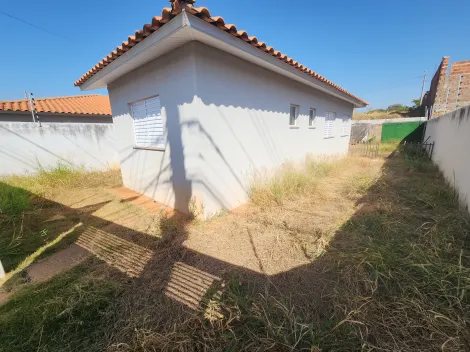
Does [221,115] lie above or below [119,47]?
below

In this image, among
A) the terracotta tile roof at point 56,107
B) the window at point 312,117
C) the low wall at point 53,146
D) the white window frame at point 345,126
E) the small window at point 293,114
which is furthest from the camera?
the white window frame at point 345,126

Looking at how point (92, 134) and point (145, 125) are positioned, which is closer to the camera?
point (145, 125)

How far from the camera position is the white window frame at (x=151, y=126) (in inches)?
173

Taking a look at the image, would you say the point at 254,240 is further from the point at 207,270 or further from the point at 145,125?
the point at 145,125

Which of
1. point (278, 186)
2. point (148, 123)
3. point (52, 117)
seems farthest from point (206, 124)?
point (52, 117)

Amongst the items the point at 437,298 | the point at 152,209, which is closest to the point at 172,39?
the point at 152,209

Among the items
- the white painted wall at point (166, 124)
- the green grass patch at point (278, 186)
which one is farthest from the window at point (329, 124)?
the white painted wall at point (166, 124)

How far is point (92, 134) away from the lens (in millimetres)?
8938

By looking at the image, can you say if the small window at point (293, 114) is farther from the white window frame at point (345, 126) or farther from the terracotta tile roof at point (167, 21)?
the white window frame at point (345, 126)

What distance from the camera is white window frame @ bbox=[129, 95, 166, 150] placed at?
4.40 metres

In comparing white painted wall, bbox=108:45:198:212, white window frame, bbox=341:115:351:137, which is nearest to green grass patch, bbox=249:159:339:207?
Answer: white painted wall, bbox=108:45:198:212

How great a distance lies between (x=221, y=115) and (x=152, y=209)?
2.82 metres

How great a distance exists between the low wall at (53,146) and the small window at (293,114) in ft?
28.5

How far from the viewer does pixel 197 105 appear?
11.3ft
